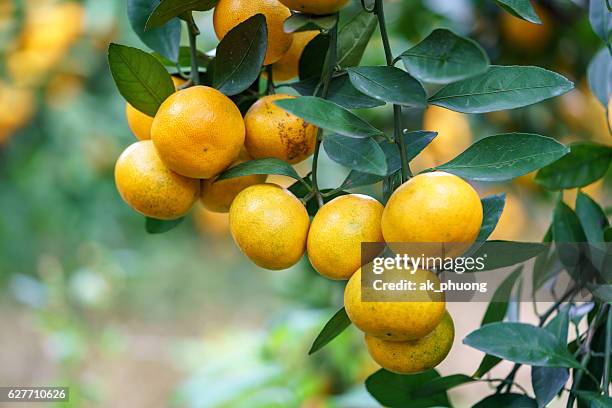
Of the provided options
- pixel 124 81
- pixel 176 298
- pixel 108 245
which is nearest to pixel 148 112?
pixel 124 81

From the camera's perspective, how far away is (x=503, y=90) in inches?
15.3

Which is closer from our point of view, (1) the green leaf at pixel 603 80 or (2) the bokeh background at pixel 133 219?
(1) the green leaf at pixel 603 80

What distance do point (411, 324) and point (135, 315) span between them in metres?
2.37

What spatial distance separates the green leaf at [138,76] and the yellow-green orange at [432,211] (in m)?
0.18

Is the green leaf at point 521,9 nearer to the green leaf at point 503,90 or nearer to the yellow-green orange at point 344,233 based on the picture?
the green leaf at point 503,90

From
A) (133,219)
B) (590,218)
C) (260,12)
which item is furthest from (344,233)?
(133,219)

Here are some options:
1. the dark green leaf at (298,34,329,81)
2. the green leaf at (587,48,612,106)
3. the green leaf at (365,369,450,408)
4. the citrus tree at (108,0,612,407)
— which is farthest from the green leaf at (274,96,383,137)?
the green leaf at (587,48,612,106)

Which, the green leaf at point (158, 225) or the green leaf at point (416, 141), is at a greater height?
the green leaf at point (416, 141)

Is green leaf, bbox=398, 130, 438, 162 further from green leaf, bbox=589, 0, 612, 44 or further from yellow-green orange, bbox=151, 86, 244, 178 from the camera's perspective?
green leaf, bbox=589, 0, 612, 44

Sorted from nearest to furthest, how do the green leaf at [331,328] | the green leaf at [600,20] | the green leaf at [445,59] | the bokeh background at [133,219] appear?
1. the green leaf at [445,59]
2. the green leaf at [331,328]
3. the green leaf at [600,20]
4. the bokeh background at [133,219]

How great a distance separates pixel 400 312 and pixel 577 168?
287 mm

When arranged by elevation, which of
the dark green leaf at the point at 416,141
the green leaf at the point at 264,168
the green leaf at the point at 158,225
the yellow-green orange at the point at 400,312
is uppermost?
the dark green leaf at the point at 416,141

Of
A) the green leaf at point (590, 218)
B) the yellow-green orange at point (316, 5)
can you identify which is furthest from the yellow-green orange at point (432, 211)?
the green leaf at point (590, 218)

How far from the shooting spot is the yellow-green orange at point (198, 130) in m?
0.41
